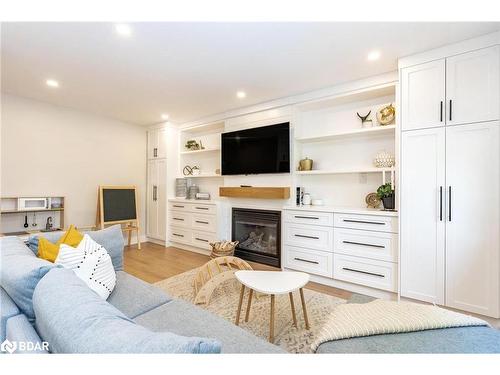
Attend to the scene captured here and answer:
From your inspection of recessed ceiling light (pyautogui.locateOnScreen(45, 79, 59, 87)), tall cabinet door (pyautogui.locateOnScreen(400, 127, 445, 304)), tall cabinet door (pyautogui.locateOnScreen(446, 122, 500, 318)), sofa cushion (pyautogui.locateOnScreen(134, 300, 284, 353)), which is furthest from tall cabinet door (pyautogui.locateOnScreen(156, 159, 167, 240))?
tall cabinet door (pyautogui.locateOnScreen(446, 122, 500, 318))

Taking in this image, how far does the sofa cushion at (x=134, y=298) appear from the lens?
1360 millimetres

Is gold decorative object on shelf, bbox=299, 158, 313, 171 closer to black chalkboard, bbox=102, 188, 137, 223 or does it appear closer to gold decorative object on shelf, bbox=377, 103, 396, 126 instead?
gold decorative object on shelf, bbox=377, 103, 396, 126

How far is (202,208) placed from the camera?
4082mm

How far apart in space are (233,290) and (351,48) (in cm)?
268

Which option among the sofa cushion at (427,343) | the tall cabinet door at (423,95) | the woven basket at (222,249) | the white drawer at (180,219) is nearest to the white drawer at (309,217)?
the woven basket at (222,249)

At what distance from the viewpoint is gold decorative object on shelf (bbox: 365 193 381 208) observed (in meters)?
2.86

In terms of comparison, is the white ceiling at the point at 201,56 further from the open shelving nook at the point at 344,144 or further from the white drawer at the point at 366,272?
the white drawer at the point at 366,272

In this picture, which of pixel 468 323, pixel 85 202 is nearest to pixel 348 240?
pixel 468 323

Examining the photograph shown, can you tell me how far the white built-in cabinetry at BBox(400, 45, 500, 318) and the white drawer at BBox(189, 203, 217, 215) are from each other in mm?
2651

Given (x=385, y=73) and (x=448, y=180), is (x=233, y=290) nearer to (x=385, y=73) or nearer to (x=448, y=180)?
(x=448, y=180)

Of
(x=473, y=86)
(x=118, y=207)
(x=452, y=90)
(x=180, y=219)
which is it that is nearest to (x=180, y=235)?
(x=180, y=219)

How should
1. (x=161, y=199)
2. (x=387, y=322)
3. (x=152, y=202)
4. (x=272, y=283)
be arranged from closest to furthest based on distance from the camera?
(x=387, y=322)
(x=272, y=283)
(x=161, y=199)
(x=152, y=202)

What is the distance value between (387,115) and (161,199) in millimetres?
3963

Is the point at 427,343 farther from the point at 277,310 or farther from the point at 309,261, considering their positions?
the point at 309,261
